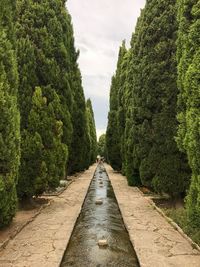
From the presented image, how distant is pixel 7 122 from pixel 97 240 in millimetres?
3210

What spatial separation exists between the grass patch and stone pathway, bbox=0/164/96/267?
101 inches

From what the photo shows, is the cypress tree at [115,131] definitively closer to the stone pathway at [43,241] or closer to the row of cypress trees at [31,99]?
the row of cypress trees at [31,99]

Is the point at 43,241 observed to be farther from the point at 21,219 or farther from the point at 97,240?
the point at 21,219

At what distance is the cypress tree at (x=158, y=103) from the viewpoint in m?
12.0

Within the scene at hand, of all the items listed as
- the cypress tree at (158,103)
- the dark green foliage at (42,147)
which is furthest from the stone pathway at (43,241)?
the cypress tree at (158,103)

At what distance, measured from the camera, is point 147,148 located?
43.1 ft

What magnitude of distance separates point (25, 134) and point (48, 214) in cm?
277

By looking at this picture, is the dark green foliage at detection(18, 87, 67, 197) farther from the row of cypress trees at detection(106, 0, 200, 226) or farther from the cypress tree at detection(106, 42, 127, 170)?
the cypress tree at detection(106, 42, 127, 170)

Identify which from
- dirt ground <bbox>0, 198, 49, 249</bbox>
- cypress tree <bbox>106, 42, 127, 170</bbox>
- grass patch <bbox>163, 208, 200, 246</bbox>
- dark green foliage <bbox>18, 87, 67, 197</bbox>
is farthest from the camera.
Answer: cypress tree <bbox>106, 42, 127, 170</bbox>

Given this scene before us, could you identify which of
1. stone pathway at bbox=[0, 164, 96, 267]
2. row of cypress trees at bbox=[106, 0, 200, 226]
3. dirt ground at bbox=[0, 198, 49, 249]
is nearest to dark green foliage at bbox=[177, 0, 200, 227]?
row of cypress trees at bbox=[106, 0, 200, 226]

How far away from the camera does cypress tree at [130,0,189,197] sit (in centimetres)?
1197

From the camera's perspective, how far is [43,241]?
24.5 feet

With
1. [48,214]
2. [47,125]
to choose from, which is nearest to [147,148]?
[47,125]

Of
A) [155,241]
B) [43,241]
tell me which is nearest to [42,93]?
[43,241]
